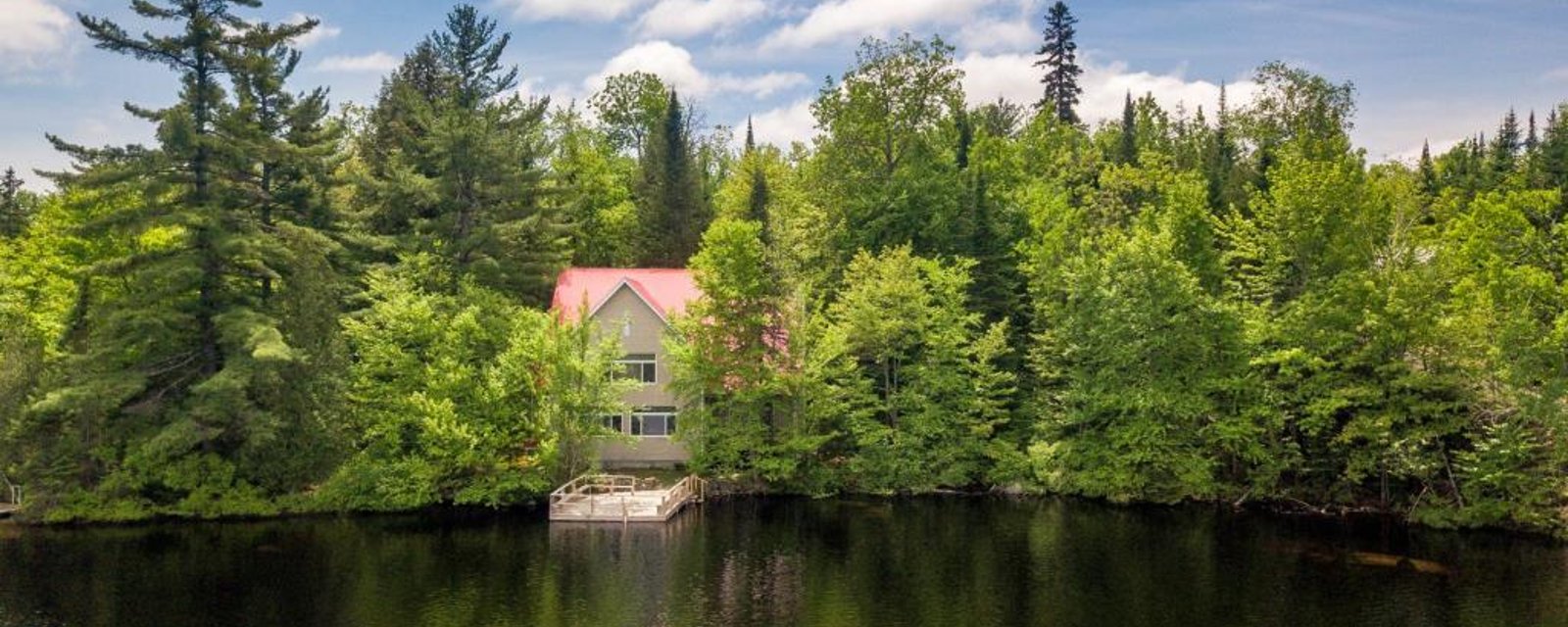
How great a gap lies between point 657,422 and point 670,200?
69.5ft

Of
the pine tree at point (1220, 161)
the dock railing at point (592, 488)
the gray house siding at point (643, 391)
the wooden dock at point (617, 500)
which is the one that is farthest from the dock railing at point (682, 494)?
the pine tree at point (1220, 161)

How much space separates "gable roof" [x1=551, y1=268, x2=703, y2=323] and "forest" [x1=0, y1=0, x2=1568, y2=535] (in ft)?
→ 3.46

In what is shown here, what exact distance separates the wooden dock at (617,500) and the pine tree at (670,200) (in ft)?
74.2

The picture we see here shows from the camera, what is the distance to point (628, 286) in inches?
1725

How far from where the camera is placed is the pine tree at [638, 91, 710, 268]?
60938mm

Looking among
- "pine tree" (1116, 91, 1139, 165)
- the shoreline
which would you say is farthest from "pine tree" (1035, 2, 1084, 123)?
the shoreline

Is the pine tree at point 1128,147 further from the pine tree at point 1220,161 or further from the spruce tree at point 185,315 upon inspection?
the spruce tree at point 185,315

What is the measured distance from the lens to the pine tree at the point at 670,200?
60938mm

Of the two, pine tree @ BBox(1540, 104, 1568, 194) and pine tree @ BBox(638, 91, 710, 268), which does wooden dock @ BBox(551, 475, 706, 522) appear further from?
pine tree @ BBox(1540, 104, 1568, 194)

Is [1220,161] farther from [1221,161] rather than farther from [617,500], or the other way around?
[617,500]

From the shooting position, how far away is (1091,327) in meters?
41.2

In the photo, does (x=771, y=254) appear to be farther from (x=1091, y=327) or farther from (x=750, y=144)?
(x=750, y=144)

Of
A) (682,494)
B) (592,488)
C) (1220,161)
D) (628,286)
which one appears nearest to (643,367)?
(628,286)

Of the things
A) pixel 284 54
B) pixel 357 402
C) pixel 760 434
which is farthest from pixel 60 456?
pixel 760 434
